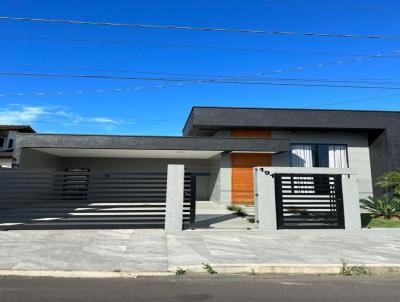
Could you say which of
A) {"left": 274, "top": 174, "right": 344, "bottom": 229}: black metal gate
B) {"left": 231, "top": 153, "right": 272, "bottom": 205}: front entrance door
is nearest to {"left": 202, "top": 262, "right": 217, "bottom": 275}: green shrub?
{"left": 274, "top": 174, "right": 344, "bottom": 229}: black metal gate

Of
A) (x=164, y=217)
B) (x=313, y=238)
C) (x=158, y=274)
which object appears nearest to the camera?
(x=158, y=274)

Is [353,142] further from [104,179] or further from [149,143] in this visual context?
[104,179]

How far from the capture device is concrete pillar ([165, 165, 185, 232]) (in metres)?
10.5

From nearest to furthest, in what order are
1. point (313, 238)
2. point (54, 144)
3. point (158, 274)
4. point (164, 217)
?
1. point (158, 274)
2. point (313, 238)
3. point (164, 217)
4. point (54, 144)

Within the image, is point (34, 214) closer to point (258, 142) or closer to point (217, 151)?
point (217, 151)

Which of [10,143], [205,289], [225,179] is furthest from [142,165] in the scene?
[205,289]

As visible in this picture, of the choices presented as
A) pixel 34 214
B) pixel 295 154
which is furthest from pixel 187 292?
pixel 295 154

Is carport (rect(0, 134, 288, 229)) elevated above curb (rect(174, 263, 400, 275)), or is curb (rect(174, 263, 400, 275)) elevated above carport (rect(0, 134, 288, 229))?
carport (rect(0, 134, 288, 229))

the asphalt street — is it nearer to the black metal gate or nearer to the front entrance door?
the black metal gate

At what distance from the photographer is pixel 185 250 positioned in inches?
319

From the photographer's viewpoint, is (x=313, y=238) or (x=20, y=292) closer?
(x=20, y=292)

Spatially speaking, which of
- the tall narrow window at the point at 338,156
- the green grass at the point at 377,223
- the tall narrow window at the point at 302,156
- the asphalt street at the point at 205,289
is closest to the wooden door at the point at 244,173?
the tall narrow window at the point at 302,156

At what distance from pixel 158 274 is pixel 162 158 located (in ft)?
58.4

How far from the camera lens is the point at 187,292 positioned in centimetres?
533
